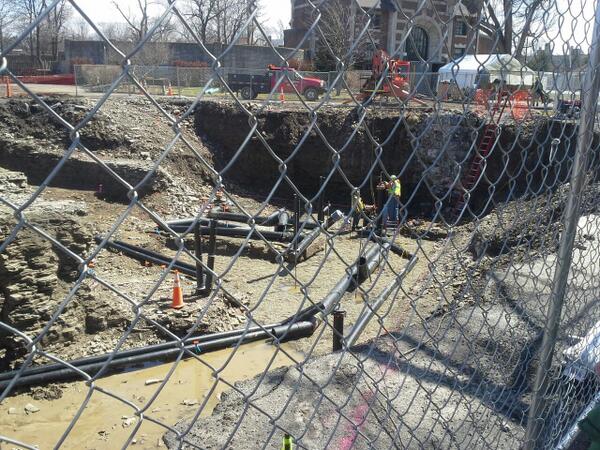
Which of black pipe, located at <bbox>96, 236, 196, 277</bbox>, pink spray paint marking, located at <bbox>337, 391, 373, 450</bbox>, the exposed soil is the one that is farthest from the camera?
black pipe, located at <bbox>96, 236, 196, 277</bbox>

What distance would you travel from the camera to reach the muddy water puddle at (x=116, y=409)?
5.55m

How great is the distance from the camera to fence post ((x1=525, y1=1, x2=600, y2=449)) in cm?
195

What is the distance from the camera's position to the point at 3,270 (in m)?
6.17

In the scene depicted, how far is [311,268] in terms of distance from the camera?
11.2 metres

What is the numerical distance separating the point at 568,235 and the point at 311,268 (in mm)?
9164

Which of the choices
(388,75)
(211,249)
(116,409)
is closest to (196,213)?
(211,249)

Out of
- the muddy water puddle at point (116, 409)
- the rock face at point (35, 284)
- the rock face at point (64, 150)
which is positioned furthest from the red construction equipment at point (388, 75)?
the rock face at point (64, 150)

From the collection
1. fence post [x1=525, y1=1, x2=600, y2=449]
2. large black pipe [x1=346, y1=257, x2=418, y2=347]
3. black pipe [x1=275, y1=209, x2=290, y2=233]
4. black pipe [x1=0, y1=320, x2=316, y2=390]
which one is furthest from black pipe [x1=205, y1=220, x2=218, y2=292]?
fence post [x1=525, y1=1, x2=600, y2=449]

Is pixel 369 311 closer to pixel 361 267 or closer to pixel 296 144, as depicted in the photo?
pixel 361 267

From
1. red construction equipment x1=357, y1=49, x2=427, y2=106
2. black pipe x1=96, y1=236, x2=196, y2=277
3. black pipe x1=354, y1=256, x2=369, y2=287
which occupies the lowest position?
black pipe x1=96, y1=236, x2=196, y2=277

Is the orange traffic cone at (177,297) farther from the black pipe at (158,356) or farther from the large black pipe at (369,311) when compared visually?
the large black pipe at (369,311)

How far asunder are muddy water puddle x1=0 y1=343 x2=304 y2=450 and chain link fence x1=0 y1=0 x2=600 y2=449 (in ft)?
0.11

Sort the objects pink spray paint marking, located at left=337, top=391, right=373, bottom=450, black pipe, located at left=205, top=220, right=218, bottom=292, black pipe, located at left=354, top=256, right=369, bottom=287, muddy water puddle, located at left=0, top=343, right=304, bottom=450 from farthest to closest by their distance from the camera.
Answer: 1. black pipe, located at left=205, top=220, right=218, bottom=292
2. muddy water puddle, located at left=0, top=343, right=304, bottom=450
3. pink spray paint marking, located at left=337, top=391, right=373, bottom=450
4. black pipe, located at left=354, top=256, right=369, bottom=287

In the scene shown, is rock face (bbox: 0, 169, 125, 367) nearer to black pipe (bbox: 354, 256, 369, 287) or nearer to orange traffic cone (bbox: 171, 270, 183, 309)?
orange traffic cone (bbox: 171, 270, 183, 309)
